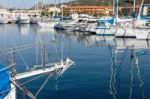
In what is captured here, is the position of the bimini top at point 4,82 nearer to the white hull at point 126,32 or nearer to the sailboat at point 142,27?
the sailboat at point 142,27

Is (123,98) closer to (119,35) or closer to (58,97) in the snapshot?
(58,97)

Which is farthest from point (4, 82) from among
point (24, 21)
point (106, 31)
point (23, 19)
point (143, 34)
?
point (23, 19)

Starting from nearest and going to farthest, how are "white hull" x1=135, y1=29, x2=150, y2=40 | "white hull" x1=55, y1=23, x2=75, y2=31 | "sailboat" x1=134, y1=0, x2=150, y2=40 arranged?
"white hull" x1=135, y1=29, x2=150, y2=40, "sailboat" x1=134, y1=0, x2=150, y2=40, "white hull" x1=55, y1=23, x2=75, y2=31

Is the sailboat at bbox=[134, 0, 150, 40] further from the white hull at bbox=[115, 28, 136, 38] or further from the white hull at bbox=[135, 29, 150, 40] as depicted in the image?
the white hull at bbox=[115, 28, 136, 38]

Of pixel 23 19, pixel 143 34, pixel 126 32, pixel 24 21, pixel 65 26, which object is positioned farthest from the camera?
pixel 23 19

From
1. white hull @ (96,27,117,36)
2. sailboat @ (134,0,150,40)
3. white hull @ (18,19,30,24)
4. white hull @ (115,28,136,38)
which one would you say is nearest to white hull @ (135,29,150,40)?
sailboat @ (134,0,150,40)

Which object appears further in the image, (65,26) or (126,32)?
(65,26)

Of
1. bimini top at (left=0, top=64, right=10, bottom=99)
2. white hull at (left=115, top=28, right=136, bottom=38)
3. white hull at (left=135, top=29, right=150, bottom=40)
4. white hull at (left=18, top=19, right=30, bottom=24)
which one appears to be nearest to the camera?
bimini top at (left=0, top=64, right=10, bottom=99)

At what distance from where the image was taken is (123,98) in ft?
67.2

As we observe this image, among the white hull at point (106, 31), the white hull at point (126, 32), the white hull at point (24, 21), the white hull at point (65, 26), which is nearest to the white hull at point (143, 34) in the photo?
the white hull at point (126, 32)

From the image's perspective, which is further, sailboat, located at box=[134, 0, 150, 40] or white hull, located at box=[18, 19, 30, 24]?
white hull, located at box=[18, 19, 30, 24]

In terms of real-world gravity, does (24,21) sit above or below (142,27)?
below

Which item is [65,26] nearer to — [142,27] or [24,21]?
[142,27]

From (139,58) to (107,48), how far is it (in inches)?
400
